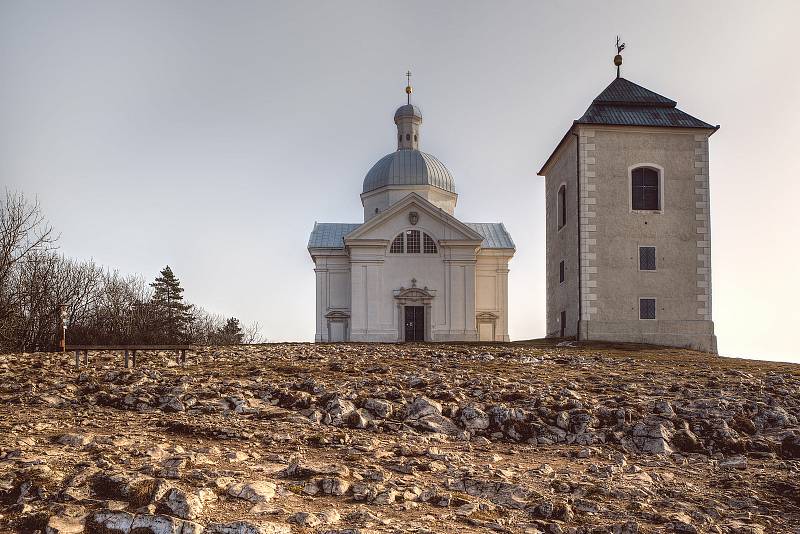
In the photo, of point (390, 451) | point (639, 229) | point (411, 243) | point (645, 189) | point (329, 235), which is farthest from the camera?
point (329, 235)

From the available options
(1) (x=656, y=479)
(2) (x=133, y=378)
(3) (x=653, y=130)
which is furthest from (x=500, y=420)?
(3) (x=653, y=130)

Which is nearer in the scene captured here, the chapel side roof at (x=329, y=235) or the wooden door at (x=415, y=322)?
the wooden door at (x=415, y=322)

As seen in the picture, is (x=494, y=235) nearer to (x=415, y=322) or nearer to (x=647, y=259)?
(x=415, y=322)

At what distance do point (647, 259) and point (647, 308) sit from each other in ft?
6.60

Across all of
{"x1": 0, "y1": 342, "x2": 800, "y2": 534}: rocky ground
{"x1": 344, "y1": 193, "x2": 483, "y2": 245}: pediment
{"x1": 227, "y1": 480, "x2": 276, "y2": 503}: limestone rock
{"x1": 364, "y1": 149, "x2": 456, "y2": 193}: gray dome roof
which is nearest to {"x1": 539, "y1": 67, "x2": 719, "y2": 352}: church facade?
{"x1": 344, "y1": 193, "x2": 483, "y2": 245}: pediment

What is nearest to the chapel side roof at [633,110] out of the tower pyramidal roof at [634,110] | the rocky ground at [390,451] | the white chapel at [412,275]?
the tower pyramidal roof at [634,110]

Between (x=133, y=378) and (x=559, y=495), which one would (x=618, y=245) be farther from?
(x=559, y=495)

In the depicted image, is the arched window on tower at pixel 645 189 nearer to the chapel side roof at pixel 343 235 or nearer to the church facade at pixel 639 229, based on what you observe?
the church facade at pixel 639 229

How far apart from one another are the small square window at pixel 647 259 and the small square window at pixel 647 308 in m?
1.31

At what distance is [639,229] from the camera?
30.4 meters

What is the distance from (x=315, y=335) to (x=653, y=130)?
69.6 ft

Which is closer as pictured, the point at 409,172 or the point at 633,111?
the point at 633,111

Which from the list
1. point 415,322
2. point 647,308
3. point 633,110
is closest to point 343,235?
point 415,322

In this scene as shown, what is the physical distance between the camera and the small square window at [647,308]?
29.8 metres
